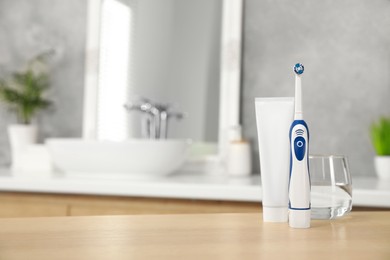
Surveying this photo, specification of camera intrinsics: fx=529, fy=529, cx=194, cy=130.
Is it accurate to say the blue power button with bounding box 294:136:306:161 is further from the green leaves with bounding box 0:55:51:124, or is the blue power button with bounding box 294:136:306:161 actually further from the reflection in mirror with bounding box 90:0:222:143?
the green leaves with bounding box 0:55:51:124

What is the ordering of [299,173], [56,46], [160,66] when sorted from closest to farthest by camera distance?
[299,173]
[160,66]
[56,46]

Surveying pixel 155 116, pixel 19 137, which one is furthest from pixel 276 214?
pixel 19 137

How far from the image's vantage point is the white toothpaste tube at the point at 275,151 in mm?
876

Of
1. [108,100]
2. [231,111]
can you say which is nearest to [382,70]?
[231,111]

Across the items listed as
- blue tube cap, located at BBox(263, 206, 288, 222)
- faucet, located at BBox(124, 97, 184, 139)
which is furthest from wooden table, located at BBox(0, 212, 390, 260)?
faucet, located at BBox(124, 97, 184, 139)

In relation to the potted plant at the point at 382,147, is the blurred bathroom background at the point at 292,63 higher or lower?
higher

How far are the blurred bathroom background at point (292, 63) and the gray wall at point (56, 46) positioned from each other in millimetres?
327

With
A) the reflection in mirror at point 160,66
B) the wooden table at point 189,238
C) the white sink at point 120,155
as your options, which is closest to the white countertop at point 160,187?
the white sink at point 120,155

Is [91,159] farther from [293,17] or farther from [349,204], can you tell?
[349,204]

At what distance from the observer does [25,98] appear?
2.54 m

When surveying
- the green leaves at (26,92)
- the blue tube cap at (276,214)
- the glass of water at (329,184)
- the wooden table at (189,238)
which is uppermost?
the green leaves at (26,92)

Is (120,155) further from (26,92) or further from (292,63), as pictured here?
(292,63)

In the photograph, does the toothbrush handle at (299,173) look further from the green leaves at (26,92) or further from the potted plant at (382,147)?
the green leaves at (26,92)

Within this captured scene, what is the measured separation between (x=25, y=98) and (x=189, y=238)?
2.01 meters
